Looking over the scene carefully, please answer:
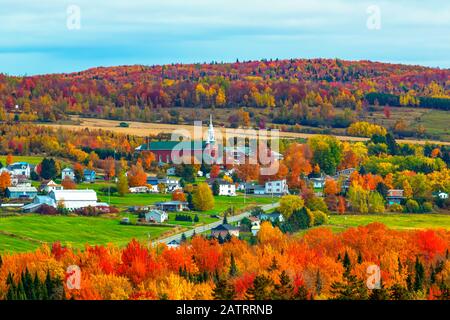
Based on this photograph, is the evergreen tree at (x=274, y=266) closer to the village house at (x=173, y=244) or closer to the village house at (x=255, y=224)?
the village house at (x=173, y=244)

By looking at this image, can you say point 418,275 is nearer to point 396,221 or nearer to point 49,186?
point 396,221

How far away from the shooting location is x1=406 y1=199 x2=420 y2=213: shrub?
7225 centimetres

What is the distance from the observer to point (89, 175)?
7988cm

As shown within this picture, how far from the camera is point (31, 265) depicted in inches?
1839

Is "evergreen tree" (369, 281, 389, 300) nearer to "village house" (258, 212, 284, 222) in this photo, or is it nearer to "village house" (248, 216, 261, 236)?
"village house" (248, 216, 261, 236)

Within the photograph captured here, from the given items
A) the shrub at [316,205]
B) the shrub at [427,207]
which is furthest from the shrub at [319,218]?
the shrub at [427,207]

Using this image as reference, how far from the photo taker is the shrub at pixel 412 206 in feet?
237

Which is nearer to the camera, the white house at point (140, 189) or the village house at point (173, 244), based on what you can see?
the village house at point (173, 244)

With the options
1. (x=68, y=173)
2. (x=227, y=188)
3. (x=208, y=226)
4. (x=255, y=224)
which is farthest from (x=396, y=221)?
(x=68, y=173)

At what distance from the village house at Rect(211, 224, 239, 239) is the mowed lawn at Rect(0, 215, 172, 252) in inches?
104

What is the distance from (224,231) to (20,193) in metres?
17.1

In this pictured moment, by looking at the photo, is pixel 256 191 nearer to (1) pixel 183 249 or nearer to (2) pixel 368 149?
(2) pixel 368 149

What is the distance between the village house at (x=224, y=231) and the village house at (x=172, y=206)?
843 cm

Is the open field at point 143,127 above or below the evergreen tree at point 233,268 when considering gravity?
above
